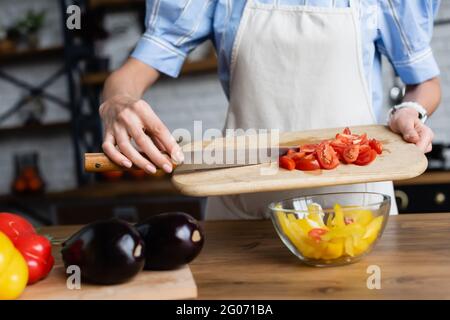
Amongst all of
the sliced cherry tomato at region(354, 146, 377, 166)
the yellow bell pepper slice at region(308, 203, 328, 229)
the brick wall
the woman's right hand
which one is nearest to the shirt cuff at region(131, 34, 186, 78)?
the woman's right hand

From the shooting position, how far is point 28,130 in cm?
402

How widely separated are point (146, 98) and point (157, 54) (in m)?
2.23

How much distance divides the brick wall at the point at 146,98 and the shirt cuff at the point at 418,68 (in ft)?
6.03

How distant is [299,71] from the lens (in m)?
1.58

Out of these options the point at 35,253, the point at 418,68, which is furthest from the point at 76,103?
the point at 35,253

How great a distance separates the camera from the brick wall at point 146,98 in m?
3.39

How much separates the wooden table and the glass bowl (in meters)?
0.02

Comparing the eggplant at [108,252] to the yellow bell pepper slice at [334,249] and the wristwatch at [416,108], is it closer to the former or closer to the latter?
the yellow bell pepper slice at [334,249]

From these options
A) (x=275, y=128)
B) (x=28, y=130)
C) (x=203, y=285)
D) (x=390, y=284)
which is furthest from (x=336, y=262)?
(x=28, y=130)

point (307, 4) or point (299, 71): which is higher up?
point (307, 4)

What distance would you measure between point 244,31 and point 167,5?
0.68 feet

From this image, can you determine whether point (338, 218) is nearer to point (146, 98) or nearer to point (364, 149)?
point (364, 149)

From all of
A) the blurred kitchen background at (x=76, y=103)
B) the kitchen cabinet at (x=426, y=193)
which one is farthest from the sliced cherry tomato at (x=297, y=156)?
the blurred kitchen background at (x=76, y=103)

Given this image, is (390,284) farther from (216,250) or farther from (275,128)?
(275,128)
